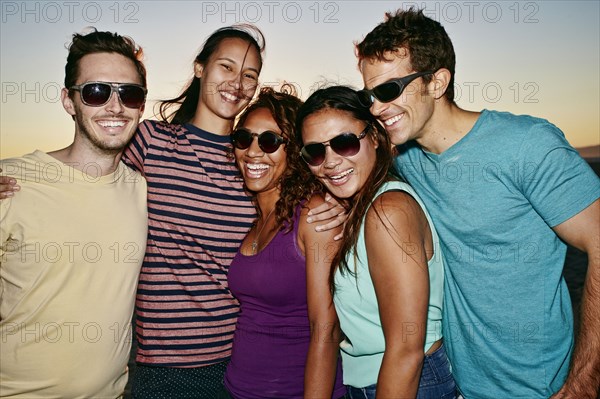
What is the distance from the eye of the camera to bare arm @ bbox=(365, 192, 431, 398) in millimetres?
2213

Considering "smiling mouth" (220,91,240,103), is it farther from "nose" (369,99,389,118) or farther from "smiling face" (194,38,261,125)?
"nose" (369,99,389,118)

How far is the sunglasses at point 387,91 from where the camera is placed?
9.70ft

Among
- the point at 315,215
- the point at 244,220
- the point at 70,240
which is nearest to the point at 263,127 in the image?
the point at 244,220

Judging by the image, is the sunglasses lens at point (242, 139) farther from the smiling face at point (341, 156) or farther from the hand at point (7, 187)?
the hand at point (7, 187)

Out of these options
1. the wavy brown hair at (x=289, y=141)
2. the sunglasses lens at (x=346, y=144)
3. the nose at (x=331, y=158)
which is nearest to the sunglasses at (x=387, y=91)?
the sunglasses lens at (x=346, y=144)

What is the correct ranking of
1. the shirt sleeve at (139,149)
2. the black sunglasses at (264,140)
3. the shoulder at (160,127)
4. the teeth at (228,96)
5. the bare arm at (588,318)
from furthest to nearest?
1. the teeth at (228,96)
2. the shoulder at (160,127)
3. the shirt sleeve at (139,149)
4. the black sunglasses at (264,140)
5. the bare arm at (588,318)

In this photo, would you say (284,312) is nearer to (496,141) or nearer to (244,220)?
(244,220)

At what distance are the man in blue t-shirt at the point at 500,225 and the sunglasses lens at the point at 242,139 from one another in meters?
0.93

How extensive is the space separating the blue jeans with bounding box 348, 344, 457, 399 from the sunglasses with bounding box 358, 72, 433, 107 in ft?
5.07

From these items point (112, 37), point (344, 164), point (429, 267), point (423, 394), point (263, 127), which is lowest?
point (423, 394)

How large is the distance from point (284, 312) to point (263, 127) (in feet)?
4.50

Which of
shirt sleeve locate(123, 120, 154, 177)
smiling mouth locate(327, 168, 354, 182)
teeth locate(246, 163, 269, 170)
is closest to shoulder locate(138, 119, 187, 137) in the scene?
shirt sleeve locate(123, 120, 154, 177)

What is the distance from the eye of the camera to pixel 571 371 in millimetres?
2570

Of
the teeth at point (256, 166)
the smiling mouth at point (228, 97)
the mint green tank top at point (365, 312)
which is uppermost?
the smiling mouth at point (228, 97)
